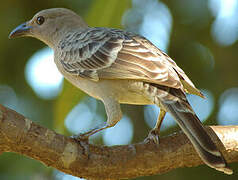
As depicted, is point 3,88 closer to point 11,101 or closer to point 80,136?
point 11,101

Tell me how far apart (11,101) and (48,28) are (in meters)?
2.11

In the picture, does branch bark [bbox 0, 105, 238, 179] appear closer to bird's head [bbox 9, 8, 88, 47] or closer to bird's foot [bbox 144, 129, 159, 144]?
bird's foot [bbox 144, 129, 159, 144]

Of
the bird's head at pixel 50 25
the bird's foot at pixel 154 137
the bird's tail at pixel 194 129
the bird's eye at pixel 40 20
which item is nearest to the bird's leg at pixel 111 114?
the bird's foot at pixel 154 137

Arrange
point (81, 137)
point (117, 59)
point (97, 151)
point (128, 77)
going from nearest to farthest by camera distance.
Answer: point (97, 151) < point (81, 137) < point (128, 77) < point (117, 59)

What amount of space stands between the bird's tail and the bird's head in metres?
2.39

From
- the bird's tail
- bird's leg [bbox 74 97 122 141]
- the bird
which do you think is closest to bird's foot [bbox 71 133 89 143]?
the bird

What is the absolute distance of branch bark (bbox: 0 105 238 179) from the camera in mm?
3961

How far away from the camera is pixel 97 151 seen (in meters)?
4.45

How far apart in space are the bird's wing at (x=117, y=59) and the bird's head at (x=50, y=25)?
0.56m

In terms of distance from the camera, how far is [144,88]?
4.72 m

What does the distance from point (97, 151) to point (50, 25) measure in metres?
2.65

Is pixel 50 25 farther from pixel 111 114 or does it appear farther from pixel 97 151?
pixel 97 151

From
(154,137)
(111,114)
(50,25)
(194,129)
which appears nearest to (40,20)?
(50,25)

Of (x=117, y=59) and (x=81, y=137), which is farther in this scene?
(x=117, y=59)
